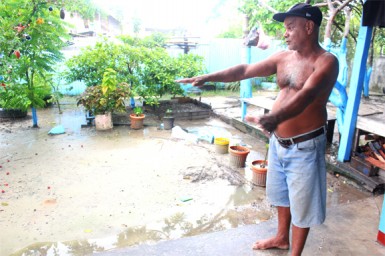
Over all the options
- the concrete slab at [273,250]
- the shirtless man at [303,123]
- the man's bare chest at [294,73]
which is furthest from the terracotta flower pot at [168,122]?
the man's bare chest at [294,73]

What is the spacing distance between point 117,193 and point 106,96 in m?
3.80

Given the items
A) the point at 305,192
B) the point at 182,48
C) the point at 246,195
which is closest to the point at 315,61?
the point at 305,192

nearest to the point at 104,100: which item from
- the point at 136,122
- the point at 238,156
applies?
the point at 136,122

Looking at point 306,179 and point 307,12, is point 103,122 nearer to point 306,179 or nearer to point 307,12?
point 306,179

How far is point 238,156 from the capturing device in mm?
5508

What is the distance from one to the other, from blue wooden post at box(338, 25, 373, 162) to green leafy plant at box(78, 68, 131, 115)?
531 cm

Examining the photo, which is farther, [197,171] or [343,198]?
[197,171]

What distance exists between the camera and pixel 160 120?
9.12 meters

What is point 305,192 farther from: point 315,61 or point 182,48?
point 182,48

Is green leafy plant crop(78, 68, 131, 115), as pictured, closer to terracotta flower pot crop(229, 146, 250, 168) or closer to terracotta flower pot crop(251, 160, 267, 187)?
terracotta flower pot crop(229, 146, 250, 168)

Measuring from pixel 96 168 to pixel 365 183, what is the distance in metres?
4.48

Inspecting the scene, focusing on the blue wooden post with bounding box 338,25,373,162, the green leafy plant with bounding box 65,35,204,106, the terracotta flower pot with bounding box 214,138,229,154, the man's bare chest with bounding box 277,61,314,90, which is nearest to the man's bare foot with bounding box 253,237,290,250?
the man's bare chest with bounding box 277,61,314,90

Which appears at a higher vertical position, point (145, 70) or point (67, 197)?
point (145, 70)

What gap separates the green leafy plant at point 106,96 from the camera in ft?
25.2
